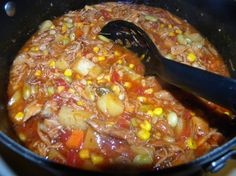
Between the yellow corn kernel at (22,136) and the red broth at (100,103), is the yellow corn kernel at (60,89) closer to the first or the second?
the red broth at (100,103)

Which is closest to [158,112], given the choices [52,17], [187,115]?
[187,115]

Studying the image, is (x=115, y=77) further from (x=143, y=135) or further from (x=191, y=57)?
(x=191, y=57)

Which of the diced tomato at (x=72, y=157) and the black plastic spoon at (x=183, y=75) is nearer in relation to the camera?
the black plastic spoon at (x=183, y=75)

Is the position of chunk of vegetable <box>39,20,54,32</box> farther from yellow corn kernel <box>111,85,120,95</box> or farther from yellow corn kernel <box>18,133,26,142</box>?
yellow corn kernel <box>18,133,26,142</box>

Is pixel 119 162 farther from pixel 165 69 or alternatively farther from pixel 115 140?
pixel 165 69

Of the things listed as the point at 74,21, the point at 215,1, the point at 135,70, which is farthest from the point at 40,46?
the point at 215,1

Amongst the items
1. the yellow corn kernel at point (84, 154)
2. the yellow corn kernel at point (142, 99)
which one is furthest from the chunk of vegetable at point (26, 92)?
the yellow corn kernel at point (142, 99)
